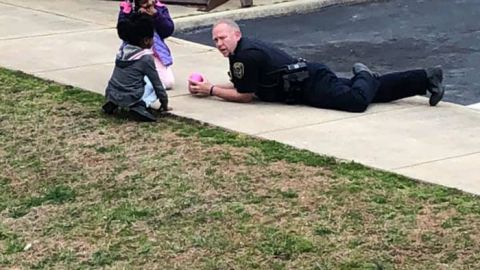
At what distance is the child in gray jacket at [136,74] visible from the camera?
786 cm

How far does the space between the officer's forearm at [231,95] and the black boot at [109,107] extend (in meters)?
0.78

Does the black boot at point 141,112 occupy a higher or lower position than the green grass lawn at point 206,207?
higher

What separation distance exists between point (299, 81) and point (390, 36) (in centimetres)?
375

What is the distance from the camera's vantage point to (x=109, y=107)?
26.5ft

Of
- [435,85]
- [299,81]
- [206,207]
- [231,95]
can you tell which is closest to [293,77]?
[299,81]

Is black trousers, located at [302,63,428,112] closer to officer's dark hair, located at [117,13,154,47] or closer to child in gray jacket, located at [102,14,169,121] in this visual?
child in gray jacket, located at [102,14,169,121]

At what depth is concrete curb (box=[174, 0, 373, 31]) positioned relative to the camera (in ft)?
40.3

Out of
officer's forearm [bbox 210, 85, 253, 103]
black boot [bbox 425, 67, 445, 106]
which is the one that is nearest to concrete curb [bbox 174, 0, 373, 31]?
officer's forearm [bbox 210, 85, 253, 103]

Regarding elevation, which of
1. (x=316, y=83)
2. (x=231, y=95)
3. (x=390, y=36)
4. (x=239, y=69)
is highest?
(x=239, y=69)

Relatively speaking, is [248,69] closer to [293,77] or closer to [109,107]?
[293,77]

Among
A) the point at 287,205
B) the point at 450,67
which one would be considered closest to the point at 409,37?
the point at 450,67

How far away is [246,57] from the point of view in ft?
25.9

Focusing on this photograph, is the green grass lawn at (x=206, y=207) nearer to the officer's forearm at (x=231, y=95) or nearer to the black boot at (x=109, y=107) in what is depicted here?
the black boot at (x=109, y=107)

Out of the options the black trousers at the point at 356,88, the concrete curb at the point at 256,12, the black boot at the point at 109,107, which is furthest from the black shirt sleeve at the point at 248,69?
the concrete curb at the point at 256,12
